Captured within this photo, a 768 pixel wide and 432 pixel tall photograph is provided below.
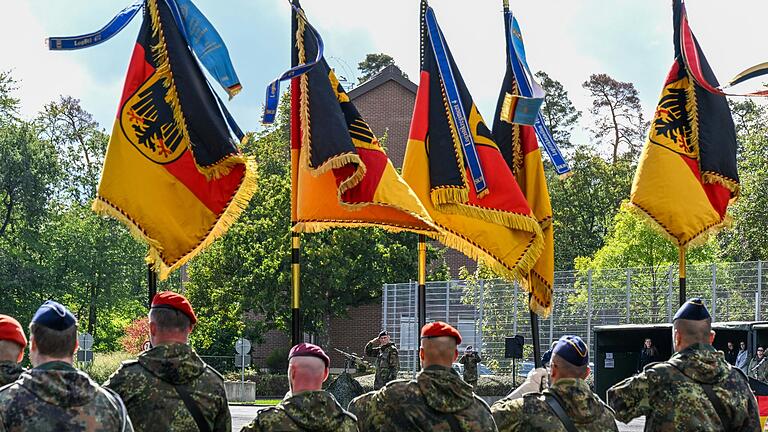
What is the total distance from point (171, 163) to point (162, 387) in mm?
5012

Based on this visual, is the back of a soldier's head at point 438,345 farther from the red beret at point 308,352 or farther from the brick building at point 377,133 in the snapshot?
the brick building at point 377,133

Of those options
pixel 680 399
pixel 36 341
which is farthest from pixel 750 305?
pixel 36 341

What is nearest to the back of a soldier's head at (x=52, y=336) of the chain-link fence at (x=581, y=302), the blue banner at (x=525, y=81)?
the blue banner at (x=525, y=81)

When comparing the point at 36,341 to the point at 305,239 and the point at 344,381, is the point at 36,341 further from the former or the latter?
the point at 305,239

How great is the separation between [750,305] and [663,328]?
842cm

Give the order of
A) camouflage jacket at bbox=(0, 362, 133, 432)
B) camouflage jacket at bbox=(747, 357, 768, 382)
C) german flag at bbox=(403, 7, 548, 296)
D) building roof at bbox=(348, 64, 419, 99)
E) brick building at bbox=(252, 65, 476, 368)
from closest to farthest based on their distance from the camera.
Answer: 1. camouflage jacket at bbox=(0, 362, 133, 432)
2. german flag at bbox=(403, 7, 548, 296)
3. camouflage jacket at bbox=(747, 357, 768, 382)
4. brick building at bbox=(252, 65, 476, 368)
5. building roof at bbox=(348, 64, 419, 99)

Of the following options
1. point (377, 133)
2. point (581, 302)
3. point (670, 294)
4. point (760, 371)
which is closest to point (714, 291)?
point (670, 294)

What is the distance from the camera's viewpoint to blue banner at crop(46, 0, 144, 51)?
11641 millimetres

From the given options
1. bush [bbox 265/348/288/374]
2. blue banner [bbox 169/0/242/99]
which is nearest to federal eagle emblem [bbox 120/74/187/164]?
blue banner [bbox 169/0/242/99]

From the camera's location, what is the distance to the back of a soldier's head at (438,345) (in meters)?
6.64

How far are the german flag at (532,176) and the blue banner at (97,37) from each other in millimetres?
4419

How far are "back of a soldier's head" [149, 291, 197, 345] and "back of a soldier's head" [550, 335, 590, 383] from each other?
6.64ft

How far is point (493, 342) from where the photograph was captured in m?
34.3

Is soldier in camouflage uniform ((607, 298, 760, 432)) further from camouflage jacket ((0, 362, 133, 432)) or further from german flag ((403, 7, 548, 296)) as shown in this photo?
german flag ((403, 7, 548, 296))
